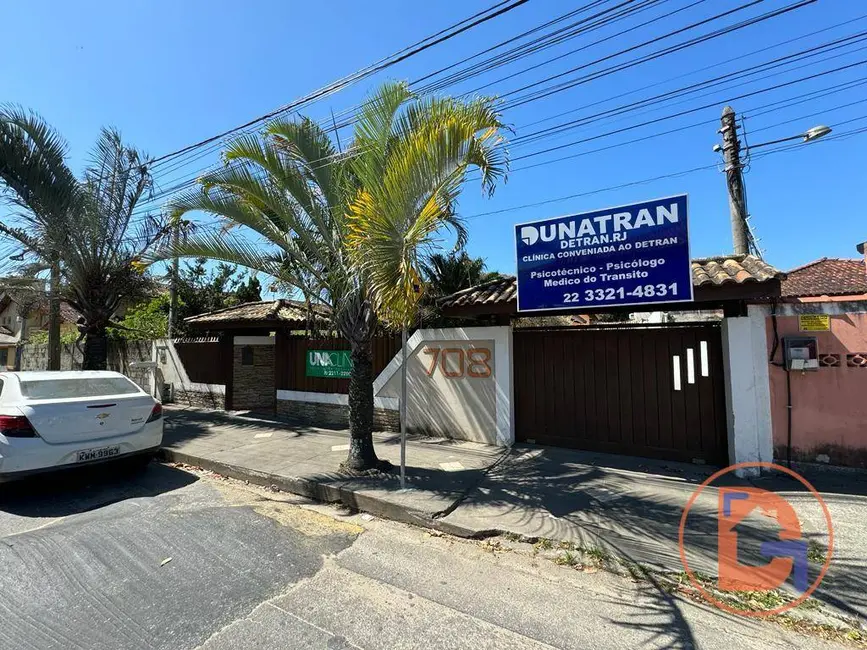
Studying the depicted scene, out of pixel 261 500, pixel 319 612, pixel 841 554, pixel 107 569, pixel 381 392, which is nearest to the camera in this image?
pixel 319 612

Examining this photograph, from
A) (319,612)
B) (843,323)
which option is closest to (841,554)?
(843,323)

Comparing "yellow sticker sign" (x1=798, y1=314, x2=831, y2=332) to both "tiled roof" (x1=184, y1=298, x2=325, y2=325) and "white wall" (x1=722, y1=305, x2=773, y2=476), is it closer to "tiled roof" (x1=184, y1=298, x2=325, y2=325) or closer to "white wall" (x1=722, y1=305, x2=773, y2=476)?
"white wall" (x1=722, y1=305, x2=773, y2=476)

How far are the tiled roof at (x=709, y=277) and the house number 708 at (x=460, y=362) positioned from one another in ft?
3.36

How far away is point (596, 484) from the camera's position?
5500 millimetres

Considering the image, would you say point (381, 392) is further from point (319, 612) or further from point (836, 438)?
point (836, 438)

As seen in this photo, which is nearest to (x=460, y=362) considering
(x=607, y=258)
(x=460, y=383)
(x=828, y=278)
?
(x=460, y=383)

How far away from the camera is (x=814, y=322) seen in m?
5.70

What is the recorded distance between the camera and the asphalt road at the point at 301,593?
2.69 metres

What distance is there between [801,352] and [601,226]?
3.03 m

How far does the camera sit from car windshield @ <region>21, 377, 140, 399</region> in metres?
5.43

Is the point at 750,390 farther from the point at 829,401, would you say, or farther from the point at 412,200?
the point at 412,200

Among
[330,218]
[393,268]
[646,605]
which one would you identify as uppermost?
[330,218]

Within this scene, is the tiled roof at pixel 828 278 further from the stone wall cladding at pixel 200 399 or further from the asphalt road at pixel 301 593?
the stone wall cladding at pixel 200 399

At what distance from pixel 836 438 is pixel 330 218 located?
7.32m
